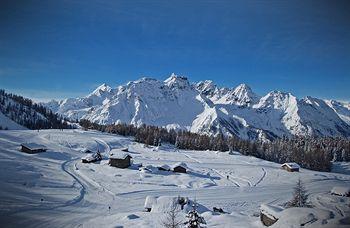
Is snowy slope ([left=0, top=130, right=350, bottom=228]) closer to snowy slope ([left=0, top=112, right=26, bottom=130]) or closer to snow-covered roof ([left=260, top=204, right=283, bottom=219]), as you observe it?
snow-covered roof ([left=260, top=204, right=283, bottom=219])

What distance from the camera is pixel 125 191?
2293 inches

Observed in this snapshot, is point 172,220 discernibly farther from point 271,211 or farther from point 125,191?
point 125,191

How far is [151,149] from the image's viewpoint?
132 m

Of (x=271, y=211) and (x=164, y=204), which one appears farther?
(x=164, y=204)

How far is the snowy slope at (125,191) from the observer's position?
3622 cm

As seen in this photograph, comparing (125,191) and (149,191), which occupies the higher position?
(149,191)

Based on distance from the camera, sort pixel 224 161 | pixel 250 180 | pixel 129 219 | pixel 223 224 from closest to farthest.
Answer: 1. pixel 223 224
2. pixel 129 219
3. pixel 250 180
4. pixel 224 161

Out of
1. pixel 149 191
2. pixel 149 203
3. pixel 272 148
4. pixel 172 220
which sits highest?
pixel 272 148

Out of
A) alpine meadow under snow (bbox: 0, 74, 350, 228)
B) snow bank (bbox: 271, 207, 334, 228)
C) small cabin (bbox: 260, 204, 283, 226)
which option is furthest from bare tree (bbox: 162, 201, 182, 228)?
small cabin (bbox: 260, 204, 283, 226)

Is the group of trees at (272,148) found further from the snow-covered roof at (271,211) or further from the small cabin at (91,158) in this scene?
the snow-covered roof at (271,211)

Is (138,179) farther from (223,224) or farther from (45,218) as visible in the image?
(223,224)

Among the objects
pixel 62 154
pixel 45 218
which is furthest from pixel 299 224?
pixel 62 154

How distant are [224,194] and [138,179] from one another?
2000 centimetres

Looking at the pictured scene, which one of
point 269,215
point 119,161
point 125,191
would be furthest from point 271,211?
point 119,161
